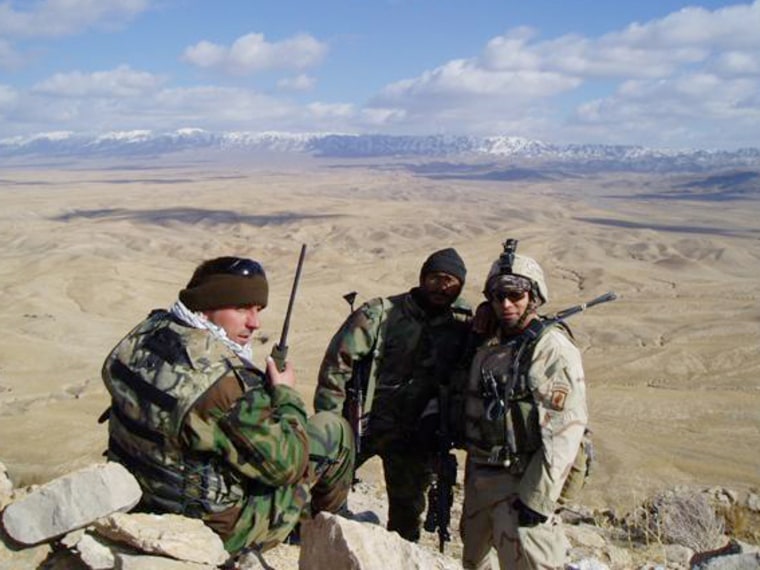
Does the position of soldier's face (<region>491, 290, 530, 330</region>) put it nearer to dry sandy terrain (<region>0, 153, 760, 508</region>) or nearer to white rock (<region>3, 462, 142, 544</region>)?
white rock (<region>3, 462, 142, 544</region>)

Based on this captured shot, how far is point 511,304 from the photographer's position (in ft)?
10.6

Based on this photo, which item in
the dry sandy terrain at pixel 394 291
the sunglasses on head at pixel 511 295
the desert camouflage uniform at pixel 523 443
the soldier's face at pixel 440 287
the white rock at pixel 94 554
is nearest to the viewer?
the white rock at pixel 94 554

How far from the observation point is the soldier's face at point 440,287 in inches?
143

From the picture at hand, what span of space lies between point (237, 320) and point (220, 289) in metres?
0.14

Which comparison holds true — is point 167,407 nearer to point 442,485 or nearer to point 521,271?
point 521,271

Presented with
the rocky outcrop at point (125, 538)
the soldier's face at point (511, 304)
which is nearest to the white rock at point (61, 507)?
the rocky outcrop at point (125, 538)

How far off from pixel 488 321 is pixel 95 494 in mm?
1915

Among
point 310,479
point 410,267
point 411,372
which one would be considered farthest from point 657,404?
point 410,267

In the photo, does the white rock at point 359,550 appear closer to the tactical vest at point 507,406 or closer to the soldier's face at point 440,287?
the tactical vest at point 507,406

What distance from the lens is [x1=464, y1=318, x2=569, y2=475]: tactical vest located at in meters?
3.05

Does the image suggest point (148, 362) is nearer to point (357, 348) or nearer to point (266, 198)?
point (357, 348)

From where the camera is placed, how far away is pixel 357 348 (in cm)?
366

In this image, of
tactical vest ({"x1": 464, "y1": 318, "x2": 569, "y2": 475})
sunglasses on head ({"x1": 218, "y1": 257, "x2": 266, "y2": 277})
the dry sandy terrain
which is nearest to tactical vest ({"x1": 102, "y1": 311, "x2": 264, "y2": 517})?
sunglasses on head ({"x1": 218, "y1": 257, "x2": 266, "y2": 277})

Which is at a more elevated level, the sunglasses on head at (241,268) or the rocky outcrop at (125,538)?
the sunglasses on head at (241,268)
